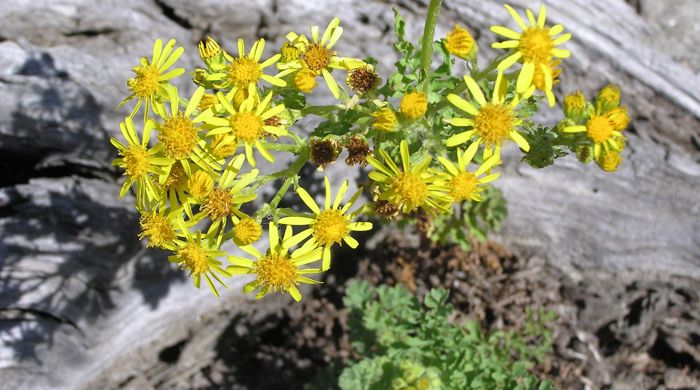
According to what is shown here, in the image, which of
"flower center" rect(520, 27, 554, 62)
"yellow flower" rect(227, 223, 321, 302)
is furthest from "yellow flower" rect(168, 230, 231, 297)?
"flower center" rect(520, 27, 554, 62)

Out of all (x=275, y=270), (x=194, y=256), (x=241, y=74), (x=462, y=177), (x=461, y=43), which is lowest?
(x=275, y=270)

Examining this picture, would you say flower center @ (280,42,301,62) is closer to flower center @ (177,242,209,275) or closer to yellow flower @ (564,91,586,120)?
flower center @ (177,242,209,275)

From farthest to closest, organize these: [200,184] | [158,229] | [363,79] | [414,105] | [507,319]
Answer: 1. [507,319]
2. [158,229]
3. [363,79]
4. [200,184]
5. [414,105]

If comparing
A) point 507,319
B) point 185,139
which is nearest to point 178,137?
point 185,139

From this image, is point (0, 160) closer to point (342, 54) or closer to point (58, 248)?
point (58, 248)

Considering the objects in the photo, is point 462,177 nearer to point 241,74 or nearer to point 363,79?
point 363,79

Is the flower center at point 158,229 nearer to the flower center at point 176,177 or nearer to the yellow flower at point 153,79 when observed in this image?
the flower center at point 176,177
